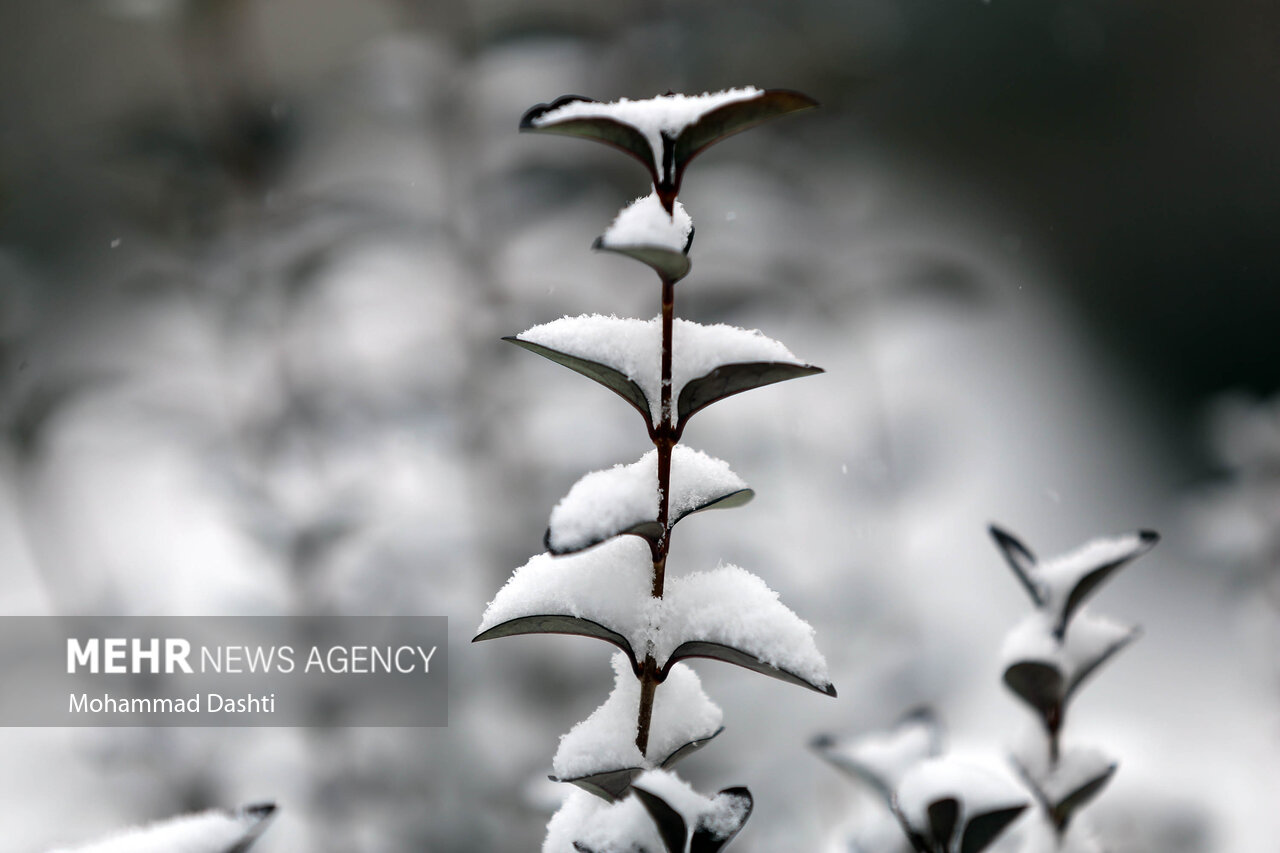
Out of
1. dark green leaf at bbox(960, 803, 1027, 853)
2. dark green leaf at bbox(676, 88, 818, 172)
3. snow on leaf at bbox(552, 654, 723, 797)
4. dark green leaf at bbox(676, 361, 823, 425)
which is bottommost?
dark green leaf at bbox(960, 803, 1027, 853)

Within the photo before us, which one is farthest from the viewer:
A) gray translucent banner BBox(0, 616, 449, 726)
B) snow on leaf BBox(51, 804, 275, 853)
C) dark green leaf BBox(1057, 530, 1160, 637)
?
gray translucent banner BBox(0, 616, 449, 726)

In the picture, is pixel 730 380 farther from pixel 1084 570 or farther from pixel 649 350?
pixel 1084 570

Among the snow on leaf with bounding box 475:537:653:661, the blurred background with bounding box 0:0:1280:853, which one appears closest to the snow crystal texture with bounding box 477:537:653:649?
the snow on leaf with bounding box 475:537:653:661

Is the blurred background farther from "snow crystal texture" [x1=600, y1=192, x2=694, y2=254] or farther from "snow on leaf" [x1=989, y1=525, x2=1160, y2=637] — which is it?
"snow crystal texture" [x1=600, y1=192, x2=694, y2=254]

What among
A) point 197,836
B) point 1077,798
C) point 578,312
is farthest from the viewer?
point 578,312

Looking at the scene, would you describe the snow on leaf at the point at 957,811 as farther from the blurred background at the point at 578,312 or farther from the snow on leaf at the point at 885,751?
the blurred background at the point at 578,312

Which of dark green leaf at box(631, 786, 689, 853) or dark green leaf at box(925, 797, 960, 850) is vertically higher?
dark green leaf at box(631, 786, 689, 853)

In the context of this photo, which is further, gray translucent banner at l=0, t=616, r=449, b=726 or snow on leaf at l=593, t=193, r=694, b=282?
gray translucent banner at l=0, t=616, r=449, b=726

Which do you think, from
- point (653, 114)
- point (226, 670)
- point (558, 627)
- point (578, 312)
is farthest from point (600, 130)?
point (226, 670)
